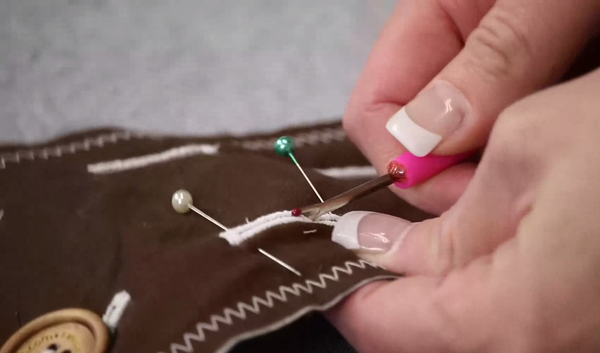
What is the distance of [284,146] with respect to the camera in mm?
767

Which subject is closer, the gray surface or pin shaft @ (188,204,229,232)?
pin shaft @ (188,204,229,232)

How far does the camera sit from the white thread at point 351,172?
772 mm

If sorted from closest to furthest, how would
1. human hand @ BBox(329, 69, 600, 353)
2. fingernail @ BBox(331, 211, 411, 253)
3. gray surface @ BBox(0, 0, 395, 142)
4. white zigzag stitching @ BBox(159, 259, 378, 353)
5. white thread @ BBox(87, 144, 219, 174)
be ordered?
human hand @ BBox(329, 69, 600, 353), white zigzag stitching @ BBox(159, 259, 378, 353), fingernail @ BBox(331, 211, 411, 253), white thread @ BBox(87, 144, 219, 174), gray surface @ BBox(0, 0, 395, 142)

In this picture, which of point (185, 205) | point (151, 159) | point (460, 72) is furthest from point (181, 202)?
point (460, 72)

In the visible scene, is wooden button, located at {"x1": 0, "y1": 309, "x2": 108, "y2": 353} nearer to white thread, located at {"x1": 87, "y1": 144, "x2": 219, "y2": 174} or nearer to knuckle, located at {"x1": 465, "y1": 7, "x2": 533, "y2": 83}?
white thread, located at {"x1": 87, "y1": 144, "x2": 219, "y2": 174}

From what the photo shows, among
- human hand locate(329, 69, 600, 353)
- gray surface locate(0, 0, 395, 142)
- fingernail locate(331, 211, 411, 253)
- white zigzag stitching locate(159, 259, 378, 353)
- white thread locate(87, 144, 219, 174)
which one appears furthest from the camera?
gray surface locate(0, 0, 395, 142)

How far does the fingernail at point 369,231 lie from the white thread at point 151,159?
0.81 feet

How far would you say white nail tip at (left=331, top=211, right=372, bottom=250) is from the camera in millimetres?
594

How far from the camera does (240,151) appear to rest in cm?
76

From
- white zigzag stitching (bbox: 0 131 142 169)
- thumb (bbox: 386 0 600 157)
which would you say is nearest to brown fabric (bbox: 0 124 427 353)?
white zigzag stitching (bbox: 0 131 142 169)

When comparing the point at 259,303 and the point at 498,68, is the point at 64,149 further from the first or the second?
the point at 498,68

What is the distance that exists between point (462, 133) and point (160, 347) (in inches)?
16.6

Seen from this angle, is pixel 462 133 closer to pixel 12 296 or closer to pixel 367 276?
pixel 367 276

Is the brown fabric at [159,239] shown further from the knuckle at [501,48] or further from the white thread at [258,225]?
the knuckle at [501,48]
